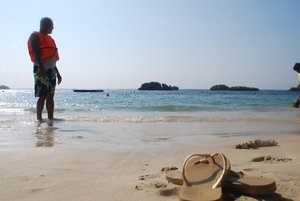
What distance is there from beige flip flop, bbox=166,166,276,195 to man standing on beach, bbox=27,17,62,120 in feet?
14.0

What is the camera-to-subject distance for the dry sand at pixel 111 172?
1.66 meters

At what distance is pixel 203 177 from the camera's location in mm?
1730

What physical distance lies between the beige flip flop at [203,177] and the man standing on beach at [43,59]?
13.4 ft

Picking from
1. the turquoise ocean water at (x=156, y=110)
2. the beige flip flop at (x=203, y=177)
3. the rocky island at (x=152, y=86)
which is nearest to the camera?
the beige flip flop at (x=203, y=177)

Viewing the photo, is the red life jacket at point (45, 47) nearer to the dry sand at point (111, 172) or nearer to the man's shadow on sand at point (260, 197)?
the dry sand at point (111, 172)

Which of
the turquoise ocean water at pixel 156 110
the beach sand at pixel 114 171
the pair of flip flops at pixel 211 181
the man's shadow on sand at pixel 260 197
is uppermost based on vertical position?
the pair of flip flops at pixel 211 181

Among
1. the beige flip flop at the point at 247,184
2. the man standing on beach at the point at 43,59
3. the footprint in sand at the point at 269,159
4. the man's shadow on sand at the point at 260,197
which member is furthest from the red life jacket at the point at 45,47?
the man's shadow on sand at the point at 260,197

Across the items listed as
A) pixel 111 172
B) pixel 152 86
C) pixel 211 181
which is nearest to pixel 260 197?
pixel 211 181

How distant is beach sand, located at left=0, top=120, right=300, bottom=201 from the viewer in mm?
1666

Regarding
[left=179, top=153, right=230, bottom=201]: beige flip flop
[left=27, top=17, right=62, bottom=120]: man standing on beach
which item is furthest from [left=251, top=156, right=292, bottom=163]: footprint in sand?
[left=27, top=17, right=62, bottom=120]: man standing on beach

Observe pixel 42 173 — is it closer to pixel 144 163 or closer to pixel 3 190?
pixel 3 190

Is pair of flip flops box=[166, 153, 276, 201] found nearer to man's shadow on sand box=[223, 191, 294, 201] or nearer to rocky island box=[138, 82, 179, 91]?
man's shadow on sand box=[223, 191, 294, 201]

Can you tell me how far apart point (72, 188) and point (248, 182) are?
2.72 ft

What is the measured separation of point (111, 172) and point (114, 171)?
0.11 ft
